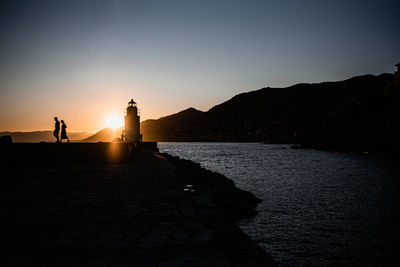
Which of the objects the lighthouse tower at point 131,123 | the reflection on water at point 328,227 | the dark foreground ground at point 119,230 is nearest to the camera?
the dark foreground ground at point 119,230

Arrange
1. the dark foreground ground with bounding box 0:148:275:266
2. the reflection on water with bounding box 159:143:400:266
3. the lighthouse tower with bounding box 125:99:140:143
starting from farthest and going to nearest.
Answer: the lighthouse tower with bounding box 125:99:140:143 → the reflection on water with bounding box 159:143:400:266 → the dark foreground ground with bounding box 0:148:275:266

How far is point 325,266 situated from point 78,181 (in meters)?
7.34

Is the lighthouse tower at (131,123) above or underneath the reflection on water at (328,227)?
above

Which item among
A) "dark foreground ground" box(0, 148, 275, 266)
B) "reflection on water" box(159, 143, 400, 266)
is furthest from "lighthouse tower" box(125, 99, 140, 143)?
"dark foreground ground" box(0, 148, 275, 266)


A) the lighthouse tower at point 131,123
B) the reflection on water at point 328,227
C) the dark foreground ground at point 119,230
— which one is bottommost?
the reflection on water at point 328,227

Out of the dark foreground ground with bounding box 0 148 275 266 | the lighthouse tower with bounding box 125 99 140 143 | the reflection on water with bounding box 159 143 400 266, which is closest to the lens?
the dark foreground ground with bounding box 0 148 275 266

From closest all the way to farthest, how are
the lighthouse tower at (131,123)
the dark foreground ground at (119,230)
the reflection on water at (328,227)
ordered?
the dark foreground ground at (119,230) < the reflection on water at (328,227) < the lighthouse tower at (131,123)

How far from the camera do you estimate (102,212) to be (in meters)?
5.76

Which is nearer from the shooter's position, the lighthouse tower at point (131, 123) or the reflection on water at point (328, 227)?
the reflection on water at point (328, 227)

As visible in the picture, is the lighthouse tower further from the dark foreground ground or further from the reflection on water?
the dark foreground ground

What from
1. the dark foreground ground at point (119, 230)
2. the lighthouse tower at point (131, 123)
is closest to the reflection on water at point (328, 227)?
the dark foreground ground at point (119, 230)

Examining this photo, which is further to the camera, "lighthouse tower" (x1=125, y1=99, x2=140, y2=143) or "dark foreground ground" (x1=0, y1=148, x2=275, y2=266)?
"lighthouse tower" (x1=125, y1=99, x2=140, y2=143)

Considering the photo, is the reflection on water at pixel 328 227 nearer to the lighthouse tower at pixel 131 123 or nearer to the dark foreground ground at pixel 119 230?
the dark foreground ground at pixel 119 230

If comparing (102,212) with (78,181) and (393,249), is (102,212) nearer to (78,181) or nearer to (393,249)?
(78,181)
